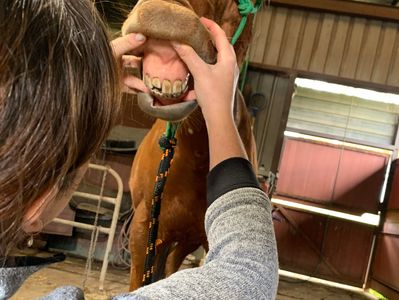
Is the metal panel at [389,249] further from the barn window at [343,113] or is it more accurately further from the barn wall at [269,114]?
the barn wall at [269,114]

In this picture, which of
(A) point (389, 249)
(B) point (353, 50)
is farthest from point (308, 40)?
(A) point (389, 249)

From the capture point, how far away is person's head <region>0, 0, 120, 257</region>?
39 centimetres

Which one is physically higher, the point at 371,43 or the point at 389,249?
the point at 371,43

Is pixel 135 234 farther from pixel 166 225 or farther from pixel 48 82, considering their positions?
pixel 48 82

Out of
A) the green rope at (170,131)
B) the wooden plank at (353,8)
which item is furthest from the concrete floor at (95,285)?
the wooden plank at (353,8)

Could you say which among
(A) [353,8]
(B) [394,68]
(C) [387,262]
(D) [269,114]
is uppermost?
(A) [353,8]

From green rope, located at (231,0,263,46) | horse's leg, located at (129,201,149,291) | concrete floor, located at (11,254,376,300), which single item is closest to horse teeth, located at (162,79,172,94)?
green rope, located at (231,0,263,46)

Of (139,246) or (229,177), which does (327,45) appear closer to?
(139,246)

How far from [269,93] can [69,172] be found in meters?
5.61

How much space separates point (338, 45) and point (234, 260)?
17.8 feet

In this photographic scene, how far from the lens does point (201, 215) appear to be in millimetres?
1629

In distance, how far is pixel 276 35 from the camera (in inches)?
226

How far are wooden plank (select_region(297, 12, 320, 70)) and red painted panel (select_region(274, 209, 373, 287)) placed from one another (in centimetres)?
206

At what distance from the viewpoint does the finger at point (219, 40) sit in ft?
2.53
